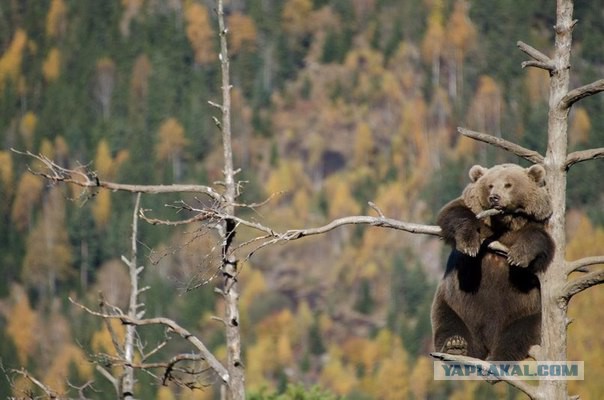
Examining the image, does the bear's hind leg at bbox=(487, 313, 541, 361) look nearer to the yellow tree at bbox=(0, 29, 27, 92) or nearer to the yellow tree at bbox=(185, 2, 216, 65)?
the yellow tree at bbox=(185, 2, 216, 65)

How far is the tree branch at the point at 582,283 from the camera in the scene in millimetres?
7410

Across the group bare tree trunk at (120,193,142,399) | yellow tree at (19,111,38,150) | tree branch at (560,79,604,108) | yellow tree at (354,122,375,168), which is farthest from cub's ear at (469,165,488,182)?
yellow tree at (19,111,38,150)

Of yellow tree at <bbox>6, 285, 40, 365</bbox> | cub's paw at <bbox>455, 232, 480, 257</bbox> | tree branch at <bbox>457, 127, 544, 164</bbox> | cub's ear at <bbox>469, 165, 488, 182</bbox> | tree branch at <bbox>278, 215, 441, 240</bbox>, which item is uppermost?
yellow tree at <bbox>6, 285, 40, 365</bbox>

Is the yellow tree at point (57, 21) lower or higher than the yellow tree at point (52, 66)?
higher

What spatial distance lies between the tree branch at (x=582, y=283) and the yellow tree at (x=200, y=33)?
124m

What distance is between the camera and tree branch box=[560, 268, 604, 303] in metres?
7.41

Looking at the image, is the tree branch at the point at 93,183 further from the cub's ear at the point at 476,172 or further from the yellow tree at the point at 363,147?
the yellow tree at the point at 363,147

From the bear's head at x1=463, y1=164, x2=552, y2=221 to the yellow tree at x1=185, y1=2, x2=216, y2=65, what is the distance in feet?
401

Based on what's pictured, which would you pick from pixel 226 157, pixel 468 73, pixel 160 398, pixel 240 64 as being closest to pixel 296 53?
pixel 240 64

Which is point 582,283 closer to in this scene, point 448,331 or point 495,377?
point 495,377

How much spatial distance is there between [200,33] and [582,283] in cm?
12858

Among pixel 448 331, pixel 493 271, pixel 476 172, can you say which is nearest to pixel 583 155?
pixel 493 271

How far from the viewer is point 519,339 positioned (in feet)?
28.9

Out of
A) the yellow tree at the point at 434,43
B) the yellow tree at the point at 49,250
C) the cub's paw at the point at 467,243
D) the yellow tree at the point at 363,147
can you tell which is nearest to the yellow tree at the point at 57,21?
the yellow tree at the point at 49,250
